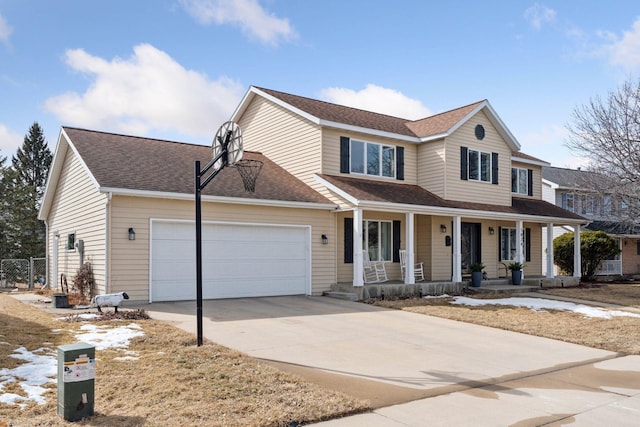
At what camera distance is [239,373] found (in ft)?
21.6

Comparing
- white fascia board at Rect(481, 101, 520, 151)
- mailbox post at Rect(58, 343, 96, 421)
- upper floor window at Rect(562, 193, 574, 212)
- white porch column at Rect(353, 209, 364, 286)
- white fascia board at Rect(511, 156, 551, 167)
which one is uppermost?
white fascia board at Rect(481, 101, 520, 151)

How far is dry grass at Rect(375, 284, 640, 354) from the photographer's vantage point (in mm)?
9959

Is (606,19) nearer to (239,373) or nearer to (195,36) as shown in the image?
(195,36)

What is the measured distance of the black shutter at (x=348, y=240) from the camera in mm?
16953

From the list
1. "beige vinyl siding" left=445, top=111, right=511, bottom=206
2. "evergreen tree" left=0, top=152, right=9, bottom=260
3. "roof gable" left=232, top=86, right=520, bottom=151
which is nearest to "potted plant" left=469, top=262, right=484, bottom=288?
"beige vinyl siding" left=445, top=111, right=511, bottom=206

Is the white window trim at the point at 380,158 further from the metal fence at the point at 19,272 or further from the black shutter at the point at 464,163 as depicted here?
the metal fence at the point at 19,272

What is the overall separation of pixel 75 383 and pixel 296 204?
10.6 m

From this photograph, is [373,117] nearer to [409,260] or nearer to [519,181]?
[409,260]

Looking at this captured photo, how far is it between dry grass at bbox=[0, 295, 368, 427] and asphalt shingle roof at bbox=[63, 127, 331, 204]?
19.1ft

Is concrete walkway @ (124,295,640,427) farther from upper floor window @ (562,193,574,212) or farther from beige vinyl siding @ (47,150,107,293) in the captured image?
upper floor window @ (562,193,574,212)

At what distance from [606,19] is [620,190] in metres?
7.48

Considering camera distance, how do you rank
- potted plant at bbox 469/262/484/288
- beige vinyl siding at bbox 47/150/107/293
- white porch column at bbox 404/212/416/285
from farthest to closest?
Answer: 1. potted plant at bbox 469/262/484/288
2. white porch column at bbox 404/212/416/285
3. beige vinyl siding at bbox 47/150/107/293

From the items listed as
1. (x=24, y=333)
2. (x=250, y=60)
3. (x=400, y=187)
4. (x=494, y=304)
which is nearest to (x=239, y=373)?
(x=24, y=333)

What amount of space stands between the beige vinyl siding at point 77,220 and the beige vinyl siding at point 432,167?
1119 cm
